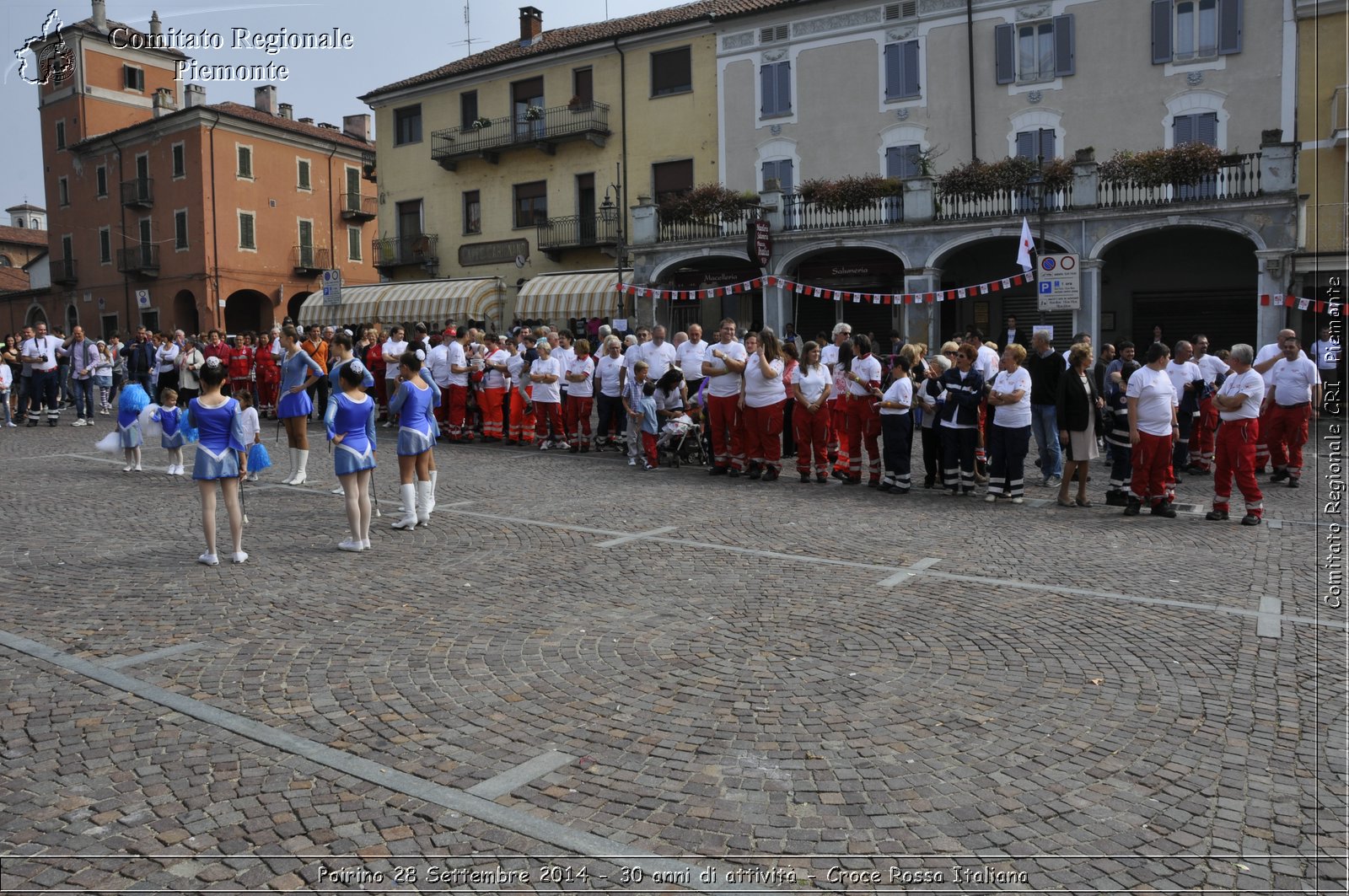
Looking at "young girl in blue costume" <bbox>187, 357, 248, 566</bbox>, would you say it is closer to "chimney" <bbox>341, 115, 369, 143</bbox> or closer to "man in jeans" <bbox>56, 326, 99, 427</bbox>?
"man in jeans" <bbox>56, 326, 99, 427</bbox>

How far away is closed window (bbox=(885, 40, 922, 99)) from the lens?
94.2 feet

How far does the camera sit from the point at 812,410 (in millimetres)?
13297

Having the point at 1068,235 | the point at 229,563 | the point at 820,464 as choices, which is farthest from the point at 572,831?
the point at 1068,235

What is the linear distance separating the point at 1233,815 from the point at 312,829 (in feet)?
11.7

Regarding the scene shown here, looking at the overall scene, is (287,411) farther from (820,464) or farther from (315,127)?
(315,127)

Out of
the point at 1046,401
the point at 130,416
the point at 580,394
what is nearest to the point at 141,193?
the point at 130,416

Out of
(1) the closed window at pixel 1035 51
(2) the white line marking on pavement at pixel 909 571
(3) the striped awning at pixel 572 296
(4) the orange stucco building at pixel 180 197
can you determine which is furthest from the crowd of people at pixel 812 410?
(4) the orange stucco building at pixel 180 197

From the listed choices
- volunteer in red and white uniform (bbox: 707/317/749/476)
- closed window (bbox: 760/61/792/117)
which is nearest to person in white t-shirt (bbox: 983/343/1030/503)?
volunteer in red and white uniform (bbox: 707/317/749/476)

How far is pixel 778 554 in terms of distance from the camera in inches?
353

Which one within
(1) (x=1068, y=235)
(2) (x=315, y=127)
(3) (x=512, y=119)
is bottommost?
(1) (x=1068, y=235)

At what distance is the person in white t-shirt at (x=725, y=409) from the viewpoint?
14.1 meters

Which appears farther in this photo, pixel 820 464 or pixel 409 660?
pixel 820 464

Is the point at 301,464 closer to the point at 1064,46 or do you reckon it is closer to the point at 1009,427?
the point at 1009,427

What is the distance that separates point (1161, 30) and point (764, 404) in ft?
62.1
